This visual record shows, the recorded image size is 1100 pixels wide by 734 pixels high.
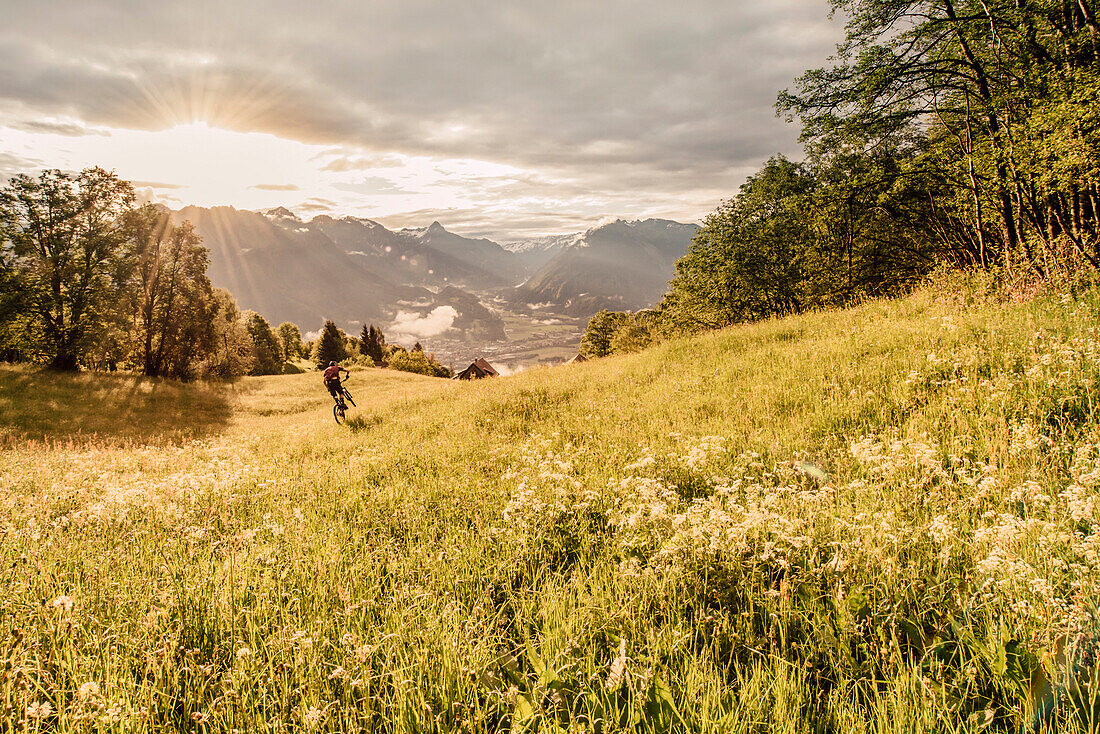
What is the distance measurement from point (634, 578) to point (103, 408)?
31.5m

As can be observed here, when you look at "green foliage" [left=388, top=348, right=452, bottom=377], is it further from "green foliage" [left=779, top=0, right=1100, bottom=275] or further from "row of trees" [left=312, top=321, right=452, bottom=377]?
"green foliage" [left=779, top=0, right=1100, bottom=275]

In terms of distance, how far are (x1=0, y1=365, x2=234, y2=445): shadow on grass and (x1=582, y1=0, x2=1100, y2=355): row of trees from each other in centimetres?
2914

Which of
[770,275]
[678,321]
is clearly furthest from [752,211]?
[678,321]

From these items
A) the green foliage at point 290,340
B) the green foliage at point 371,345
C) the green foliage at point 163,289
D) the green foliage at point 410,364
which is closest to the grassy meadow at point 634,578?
the green foliage at point 163,289

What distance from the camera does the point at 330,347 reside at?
337 feet

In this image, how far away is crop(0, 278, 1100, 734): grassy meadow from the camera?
7.03 feet

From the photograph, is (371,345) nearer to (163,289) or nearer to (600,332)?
(600,332)

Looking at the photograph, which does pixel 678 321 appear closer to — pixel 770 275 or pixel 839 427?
pixel 770 275

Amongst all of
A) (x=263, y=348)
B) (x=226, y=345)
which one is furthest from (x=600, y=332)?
(x=226, y=345)

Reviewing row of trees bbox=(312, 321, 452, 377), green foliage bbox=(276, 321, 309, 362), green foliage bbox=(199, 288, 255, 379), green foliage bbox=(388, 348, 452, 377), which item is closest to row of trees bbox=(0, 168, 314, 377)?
green foliage bbox=(199, 288, 255, 379)

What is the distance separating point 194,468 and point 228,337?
209ft

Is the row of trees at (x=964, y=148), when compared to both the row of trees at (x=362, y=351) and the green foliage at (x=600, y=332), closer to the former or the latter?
the green foliage at (x=600, y=332)

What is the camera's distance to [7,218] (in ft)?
88.0

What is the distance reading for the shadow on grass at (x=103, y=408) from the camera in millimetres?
18500
